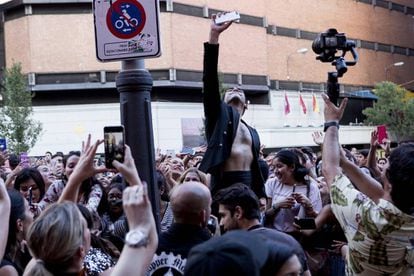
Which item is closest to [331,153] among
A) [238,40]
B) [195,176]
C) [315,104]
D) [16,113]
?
[195,176]

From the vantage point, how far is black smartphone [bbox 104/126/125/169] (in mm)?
3342

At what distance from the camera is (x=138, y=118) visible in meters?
4.76

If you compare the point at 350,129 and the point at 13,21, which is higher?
the point at 13,21

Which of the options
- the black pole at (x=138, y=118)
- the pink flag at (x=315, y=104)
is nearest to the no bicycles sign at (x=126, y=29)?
the black pole at (x=138, y=118)

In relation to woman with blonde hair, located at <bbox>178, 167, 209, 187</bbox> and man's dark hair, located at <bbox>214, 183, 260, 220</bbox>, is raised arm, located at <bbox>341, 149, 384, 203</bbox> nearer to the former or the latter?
man's dark hair, located at <bbox>214, 183, 260, 220</bbox>

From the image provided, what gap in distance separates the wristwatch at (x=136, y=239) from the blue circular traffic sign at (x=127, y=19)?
235 centimetres

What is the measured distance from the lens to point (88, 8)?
41062 millimetres

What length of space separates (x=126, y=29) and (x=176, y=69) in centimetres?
3634

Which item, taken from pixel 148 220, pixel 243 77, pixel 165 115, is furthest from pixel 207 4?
pixel 148 220

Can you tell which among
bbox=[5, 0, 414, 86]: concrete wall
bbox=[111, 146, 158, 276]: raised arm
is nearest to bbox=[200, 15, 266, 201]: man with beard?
bbox=[111, 146, 158, 276]: raised arm

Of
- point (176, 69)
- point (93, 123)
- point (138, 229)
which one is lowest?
point (138, 229)

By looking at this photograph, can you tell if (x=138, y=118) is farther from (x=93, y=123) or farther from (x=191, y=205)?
(x=93, y=123)

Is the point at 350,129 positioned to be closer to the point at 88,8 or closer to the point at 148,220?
the point at 88,8

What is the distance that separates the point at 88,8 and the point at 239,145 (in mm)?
36364
